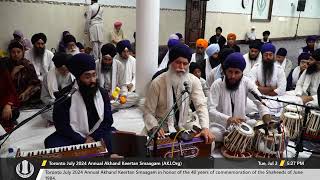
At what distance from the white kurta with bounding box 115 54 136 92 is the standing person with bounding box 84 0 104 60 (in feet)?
8.26

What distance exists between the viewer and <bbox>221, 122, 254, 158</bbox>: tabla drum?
8.25 feet

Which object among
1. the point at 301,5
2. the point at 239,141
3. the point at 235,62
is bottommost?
the point at 239,141

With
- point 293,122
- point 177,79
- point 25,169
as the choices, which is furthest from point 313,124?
point 25,169

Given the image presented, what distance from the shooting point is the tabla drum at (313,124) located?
2.91 metres

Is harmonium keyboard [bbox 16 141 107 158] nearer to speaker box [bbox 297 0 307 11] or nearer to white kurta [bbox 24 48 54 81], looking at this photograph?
white kurta [bbox 24 48 54 81]

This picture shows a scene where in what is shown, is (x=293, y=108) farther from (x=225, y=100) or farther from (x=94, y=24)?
(x=94, y=24)

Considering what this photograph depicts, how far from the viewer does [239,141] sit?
8.41ft

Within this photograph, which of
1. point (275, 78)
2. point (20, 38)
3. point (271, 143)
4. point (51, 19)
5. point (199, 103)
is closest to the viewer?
point (271, 143)

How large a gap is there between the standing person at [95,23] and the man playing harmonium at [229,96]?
4.30 meters

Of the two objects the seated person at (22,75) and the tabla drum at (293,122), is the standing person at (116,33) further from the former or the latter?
the tabla drum at (293,122)

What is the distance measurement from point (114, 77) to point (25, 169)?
3055 millimetres

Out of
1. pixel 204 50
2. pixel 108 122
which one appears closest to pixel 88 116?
pixel 108 122

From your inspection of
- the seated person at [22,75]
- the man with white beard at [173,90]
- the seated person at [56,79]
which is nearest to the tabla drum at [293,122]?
the man with white beard at [173,90]

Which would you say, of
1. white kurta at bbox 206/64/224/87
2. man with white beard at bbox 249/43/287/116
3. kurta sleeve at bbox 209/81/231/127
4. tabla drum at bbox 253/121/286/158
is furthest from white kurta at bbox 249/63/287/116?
tabla drum at bbox 253/121/286/158
